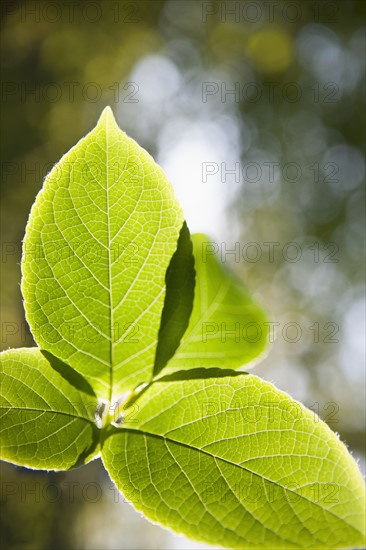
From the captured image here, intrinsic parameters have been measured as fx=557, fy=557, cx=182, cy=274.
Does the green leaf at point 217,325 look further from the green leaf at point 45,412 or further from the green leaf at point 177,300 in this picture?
the green leaf at point 45,412

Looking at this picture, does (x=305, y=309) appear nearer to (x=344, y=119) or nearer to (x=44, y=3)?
(x=344, y=119)

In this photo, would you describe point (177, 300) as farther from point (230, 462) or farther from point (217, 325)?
point (230, 462)

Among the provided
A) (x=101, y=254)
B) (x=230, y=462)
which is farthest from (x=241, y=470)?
(x=101, y=254)

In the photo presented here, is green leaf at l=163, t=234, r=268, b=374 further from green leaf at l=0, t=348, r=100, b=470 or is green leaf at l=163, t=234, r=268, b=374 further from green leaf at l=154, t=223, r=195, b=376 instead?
green leaf at l=0, t=348, r=100, b=470

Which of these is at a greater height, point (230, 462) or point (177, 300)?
point (177, 300)

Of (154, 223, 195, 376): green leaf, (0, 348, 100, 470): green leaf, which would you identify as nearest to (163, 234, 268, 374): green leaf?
(154, 223, 195, 376): green leaf

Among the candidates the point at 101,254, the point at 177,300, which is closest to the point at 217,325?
the point at 177,300
